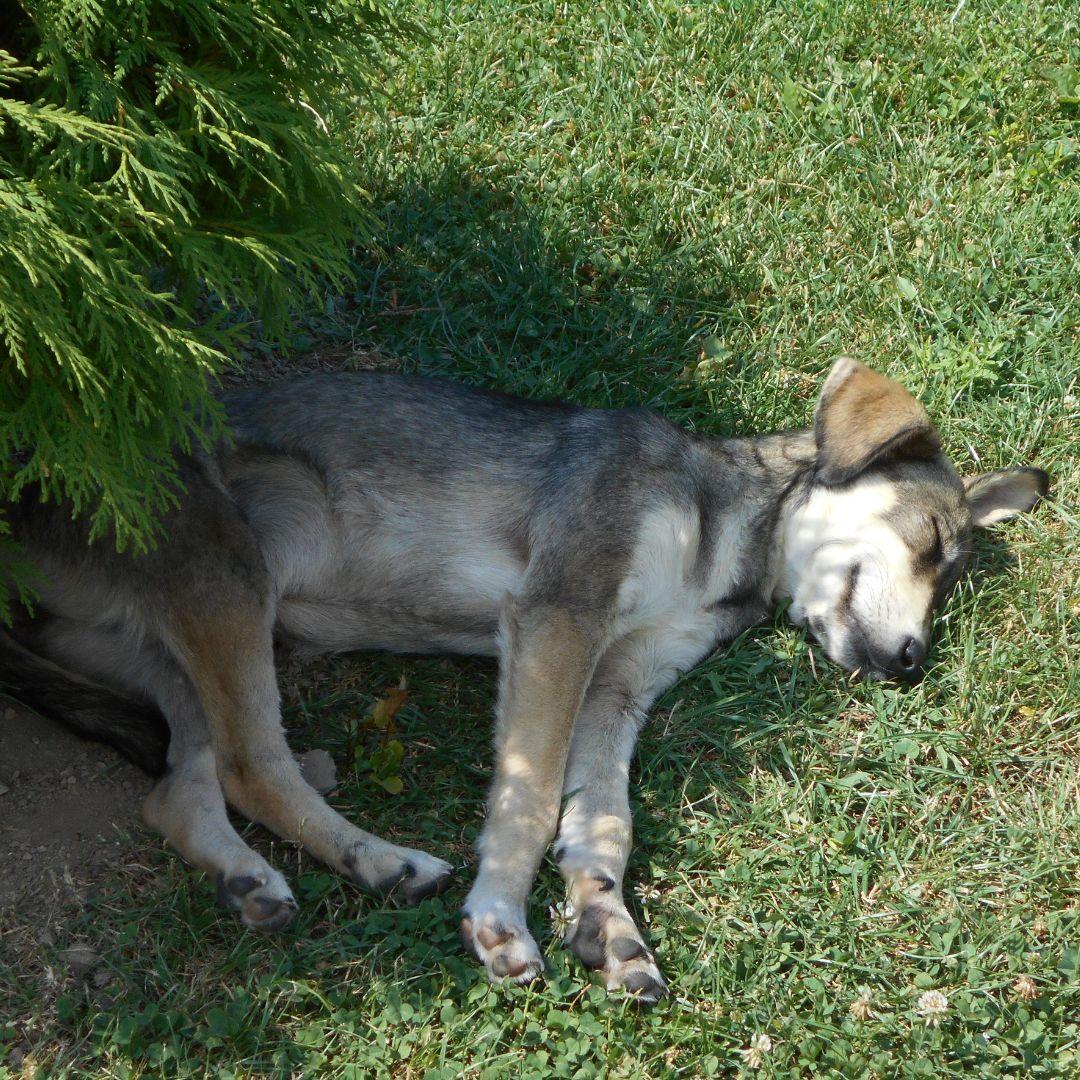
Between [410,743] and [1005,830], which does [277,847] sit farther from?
[1005,830]

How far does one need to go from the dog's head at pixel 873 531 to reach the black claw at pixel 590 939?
5.17 feet

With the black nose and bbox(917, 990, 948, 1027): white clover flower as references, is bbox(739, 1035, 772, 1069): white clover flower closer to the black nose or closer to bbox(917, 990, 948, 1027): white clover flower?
bbox(917, 990, 948, 1027): white clover flower

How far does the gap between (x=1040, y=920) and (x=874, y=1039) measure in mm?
815

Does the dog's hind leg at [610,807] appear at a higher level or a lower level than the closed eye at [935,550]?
lower

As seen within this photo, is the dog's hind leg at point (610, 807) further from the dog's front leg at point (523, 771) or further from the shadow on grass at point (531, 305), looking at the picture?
the shadow on grass at point (531, 305)

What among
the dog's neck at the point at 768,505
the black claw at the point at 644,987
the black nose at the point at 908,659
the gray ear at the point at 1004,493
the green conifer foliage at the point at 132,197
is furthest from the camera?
the gray ear at the point at 1004,493

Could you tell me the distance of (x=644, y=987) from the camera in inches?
142

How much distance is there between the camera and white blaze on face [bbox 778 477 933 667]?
15.2 feet

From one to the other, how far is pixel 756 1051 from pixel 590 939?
613 mm

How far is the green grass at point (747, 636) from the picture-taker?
3.54 m

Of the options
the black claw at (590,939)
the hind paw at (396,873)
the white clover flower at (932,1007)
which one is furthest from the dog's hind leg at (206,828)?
the white clover flower at (932,1007)

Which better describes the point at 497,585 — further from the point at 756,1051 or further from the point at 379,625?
the point at 756,1051

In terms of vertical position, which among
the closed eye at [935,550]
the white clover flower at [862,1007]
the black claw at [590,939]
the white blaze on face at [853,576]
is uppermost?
the closed eye at [935,550]

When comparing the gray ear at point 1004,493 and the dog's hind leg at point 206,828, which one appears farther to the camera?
the gray ear at point 1004,493
